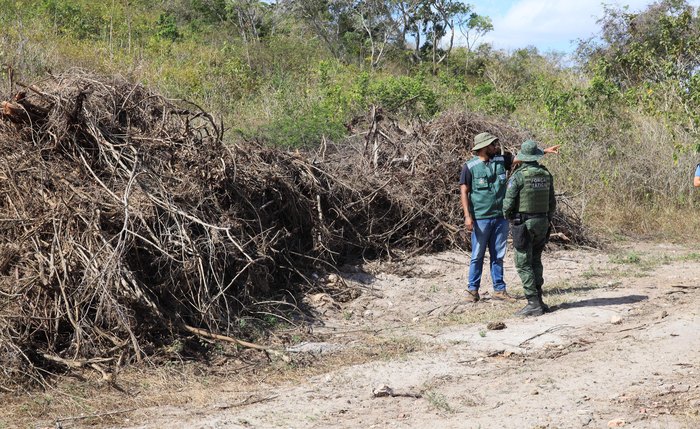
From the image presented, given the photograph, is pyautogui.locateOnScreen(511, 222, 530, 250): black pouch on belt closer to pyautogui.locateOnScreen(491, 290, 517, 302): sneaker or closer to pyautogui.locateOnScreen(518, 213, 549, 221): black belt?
pyautogui.locateOnScreen(518, 213, 549, 221): black belt

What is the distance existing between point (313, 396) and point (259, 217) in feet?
9.39

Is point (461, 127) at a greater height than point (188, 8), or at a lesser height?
lesser

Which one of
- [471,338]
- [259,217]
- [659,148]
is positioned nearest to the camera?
[471,338]

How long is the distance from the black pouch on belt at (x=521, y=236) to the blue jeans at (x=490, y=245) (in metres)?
0.60

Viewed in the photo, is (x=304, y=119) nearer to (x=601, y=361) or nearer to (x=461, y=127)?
(x=461, y=127)

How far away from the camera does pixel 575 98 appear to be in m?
15.3

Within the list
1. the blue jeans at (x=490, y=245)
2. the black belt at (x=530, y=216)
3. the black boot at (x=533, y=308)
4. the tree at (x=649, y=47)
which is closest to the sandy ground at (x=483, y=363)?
the black boot at (x=533, y=308)

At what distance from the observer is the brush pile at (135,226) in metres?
5.95

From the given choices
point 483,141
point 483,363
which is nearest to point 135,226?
point 483,363

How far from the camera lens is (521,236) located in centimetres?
705

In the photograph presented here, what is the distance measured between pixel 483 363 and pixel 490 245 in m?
2.06

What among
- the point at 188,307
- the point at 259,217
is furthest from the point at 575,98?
the point at 188,307

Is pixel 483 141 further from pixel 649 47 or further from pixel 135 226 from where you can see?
pixel 649 47

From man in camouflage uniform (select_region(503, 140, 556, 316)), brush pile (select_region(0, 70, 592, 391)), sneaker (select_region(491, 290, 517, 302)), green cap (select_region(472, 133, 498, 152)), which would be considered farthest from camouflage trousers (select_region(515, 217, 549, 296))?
brush pile (select_region(0, 70, 592, 391))
